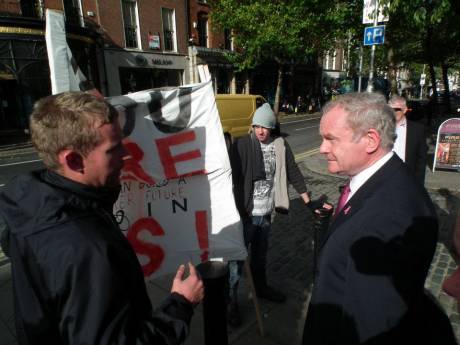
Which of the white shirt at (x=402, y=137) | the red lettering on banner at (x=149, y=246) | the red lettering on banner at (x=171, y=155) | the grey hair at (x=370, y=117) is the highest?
the grey hair at (x=370, y=117)

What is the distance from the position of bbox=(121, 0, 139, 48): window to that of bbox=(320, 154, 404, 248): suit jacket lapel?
69.9ft

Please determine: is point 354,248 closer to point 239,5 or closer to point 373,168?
point 373,168

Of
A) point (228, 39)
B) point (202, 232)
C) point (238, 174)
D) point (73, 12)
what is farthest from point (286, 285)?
point (228, 39)

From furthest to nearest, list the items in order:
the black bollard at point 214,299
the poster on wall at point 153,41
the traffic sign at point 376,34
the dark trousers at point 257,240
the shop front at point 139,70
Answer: the poster on wall at point 153,41 < the shop front at point 139,70 < the traffic sign at point 376,34 < the dark trousers at point 257,240 < the black bollard at point 214,299

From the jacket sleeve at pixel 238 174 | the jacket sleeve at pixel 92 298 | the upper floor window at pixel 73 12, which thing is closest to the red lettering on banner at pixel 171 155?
the jacket sleeve at pixel 238 174

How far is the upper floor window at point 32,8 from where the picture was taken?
1512 cm

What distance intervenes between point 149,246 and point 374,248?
153 cm

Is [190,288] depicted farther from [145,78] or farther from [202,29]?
[202,29]

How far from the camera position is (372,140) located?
159 centimetres

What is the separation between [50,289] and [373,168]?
1498 mm

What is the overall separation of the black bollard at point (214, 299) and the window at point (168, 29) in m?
22.4

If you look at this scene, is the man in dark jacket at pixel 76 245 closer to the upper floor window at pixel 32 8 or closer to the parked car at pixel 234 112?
the parked car at pixel 234 112

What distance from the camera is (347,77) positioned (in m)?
40.4

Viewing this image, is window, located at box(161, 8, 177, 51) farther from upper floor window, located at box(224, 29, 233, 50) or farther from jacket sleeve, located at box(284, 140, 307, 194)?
jacket sleeve, located at box(284, 140, 307, 194)
